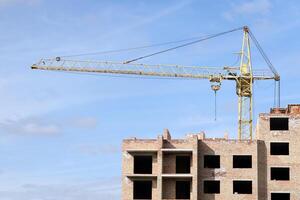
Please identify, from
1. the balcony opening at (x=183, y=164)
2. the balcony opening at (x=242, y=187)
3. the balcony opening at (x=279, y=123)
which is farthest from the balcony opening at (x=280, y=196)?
the balcony opening at (x=183, y=164)

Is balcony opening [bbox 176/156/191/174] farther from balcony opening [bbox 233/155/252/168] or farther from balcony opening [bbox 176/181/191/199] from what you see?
balcony opening [bbox 233/155/252/168]

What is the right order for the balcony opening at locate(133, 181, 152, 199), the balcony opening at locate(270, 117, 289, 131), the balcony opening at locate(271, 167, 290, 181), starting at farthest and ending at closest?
the balcony opening at locate(270, 117, 289, 131), the balcony opening at locate(271, 167, 290, 181), the balcony opening at locate(133, 181, 152, 199)

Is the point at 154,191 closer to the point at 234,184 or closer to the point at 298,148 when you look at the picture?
the point at 234,184

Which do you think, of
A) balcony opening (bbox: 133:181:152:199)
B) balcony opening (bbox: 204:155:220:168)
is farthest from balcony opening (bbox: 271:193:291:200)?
balcony opening (bbox: 133:181:152:199)

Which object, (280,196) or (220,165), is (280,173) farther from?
(220,165)

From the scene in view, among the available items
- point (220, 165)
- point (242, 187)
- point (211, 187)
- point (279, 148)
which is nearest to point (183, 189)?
point (211, 187)

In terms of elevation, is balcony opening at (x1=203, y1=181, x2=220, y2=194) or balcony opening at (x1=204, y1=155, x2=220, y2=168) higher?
balcony opening at (x1=204, y1=155, x2=220, y2=168)

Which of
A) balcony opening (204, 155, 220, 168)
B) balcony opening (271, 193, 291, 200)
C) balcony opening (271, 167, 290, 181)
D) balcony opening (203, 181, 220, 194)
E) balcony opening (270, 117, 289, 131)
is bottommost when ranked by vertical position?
balcony opening (271, 193, 291, 200)

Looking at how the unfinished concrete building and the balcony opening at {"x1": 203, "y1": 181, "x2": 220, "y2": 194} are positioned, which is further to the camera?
the balcony opening at {"x1": 203, "y1": 181, "x2": 220, "y2": 194}

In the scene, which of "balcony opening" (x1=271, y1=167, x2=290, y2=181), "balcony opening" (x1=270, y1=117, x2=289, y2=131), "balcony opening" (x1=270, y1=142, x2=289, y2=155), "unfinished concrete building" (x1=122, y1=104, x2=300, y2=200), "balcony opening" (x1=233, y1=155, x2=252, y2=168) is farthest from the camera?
"balcony opening" (x1=270, y1=117, x2=289, y2=131)

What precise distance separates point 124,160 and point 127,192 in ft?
15.0

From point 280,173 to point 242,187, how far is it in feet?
19.0

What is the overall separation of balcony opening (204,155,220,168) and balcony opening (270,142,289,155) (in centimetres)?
787

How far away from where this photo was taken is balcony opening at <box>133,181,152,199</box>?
119m
